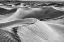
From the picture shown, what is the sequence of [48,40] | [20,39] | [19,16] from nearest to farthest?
1. [20,39]
2. [48,40]
3. [19,16]

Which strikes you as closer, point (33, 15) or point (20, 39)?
point (20, 39)

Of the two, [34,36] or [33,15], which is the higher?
[34,36]

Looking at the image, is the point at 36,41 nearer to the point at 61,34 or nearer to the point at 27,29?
the point at 27,29

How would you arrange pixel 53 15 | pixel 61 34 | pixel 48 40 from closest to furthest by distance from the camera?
1. pixel 48 40
2. pixel 61 34
3. pixel 53 15

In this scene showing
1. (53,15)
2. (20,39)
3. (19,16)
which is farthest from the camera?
(53,15)

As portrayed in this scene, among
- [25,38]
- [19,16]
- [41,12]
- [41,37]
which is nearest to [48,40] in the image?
[41,37]

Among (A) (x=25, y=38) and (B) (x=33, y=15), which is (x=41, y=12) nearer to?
(B) (x=33, y=15)

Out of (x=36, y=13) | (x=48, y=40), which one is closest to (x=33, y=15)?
(x=36, y=13)

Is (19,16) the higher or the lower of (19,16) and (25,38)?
the lower

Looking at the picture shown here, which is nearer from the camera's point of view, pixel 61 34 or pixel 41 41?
pixel 41 41
